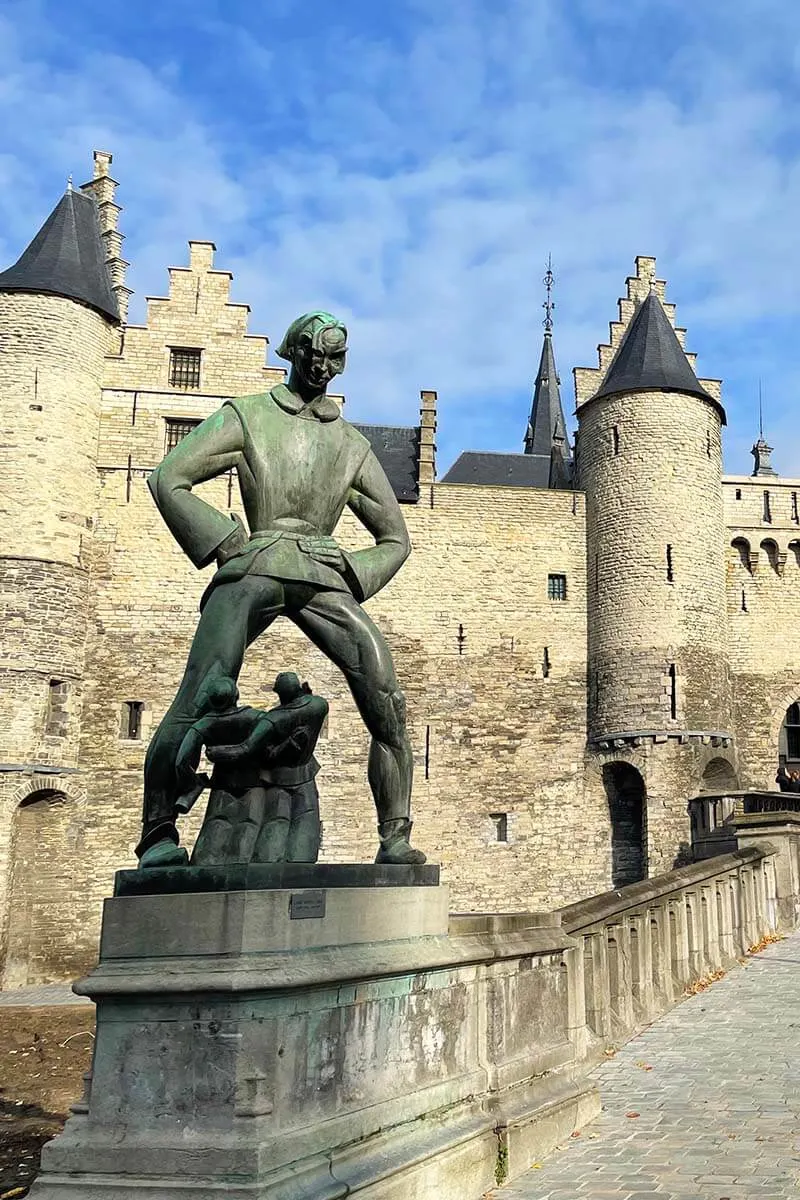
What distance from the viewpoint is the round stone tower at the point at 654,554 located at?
24.0 metres

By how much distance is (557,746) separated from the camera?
25000mm

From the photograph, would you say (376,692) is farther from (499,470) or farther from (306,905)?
(499,470)

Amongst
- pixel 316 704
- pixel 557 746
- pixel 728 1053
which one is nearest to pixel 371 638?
pixel 316 704

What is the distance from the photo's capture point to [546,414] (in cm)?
4284

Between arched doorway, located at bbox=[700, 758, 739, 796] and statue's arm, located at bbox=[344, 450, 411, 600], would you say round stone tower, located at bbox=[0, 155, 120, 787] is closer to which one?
arched doorway, located at bbox=[700, 758, 739, 796]

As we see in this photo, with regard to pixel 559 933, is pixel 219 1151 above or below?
below

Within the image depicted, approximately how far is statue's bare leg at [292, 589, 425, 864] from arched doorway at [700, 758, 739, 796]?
20.8 metres

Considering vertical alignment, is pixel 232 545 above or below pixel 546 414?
below

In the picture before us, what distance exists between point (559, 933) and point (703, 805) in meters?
17.9

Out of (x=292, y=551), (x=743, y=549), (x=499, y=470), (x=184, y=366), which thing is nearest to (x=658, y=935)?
(x=292, y=551)

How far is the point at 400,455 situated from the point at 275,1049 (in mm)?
25249

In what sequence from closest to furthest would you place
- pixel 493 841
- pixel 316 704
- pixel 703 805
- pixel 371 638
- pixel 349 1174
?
pixel 349 1174
pixel 316 704
pixel 371 638
pixel 703 805
pixel 493 841

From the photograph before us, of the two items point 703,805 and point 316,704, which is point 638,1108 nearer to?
point 316,704

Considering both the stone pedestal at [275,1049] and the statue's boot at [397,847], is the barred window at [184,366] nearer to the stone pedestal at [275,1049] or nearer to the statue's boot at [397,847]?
the statue's boot at [397,847]
